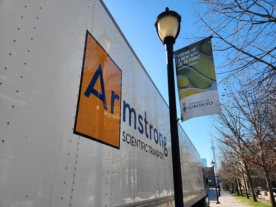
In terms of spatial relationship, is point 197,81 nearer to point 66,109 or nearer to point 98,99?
point 98,99

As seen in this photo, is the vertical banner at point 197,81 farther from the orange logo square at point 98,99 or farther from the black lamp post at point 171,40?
the orange logo square at point 98,99

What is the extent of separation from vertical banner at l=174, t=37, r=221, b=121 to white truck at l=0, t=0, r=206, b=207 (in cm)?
81

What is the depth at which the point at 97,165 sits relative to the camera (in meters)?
1.92

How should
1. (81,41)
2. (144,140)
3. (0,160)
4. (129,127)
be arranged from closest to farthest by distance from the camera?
1. (0,160)
2. (81,41)
3. (129,127)
4. (144,140)

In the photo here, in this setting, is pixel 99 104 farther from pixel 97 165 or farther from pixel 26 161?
pixel 26 161

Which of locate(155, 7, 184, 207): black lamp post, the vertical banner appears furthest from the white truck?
the vertical banner

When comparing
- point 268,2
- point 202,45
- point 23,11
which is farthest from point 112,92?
point 268,2

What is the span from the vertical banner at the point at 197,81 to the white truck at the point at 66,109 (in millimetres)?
806

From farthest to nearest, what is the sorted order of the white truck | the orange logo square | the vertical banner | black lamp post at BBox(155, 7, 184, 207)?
the vertical banner → black lamp post at BBox(155, 7, 184, 207) → the orange logo square → the white truck

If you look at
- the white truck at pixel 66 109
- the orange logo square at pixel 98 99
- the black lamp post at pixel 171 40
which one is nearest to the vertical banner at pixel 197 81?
the black lamp post at pixel 171 40

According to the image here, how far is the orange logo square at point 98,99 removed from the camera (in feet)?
5.96

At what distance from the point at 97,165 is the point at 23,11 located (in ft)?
4.64

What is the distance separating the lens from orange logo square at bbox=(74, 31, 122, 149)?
1.82 meters

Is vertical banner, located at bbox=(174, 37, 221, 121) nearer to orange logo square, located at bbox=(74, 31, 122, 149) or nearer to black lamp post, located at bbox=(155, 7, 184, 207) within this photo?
black lamp post, located at bbox=(155, 7, 184, 207)
